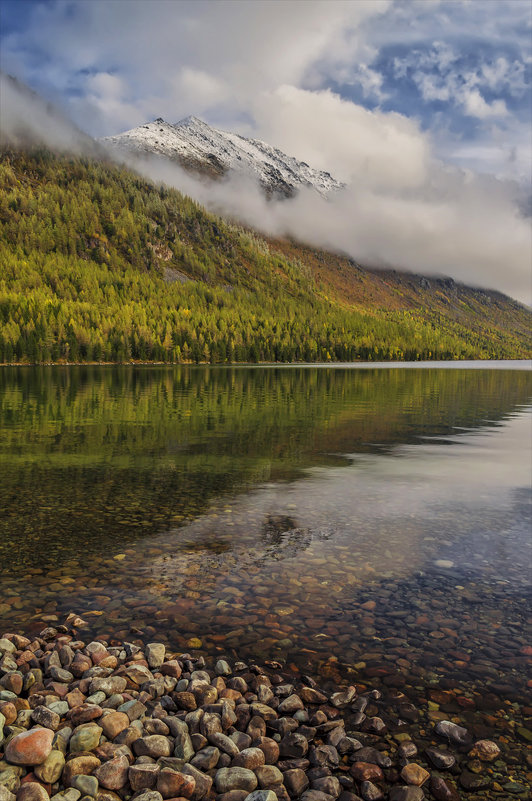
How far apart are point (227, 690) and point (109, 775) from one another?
220cm

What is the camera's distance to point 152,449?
3206 cm

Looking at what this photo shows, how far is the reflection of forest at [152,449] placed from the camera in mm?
17828

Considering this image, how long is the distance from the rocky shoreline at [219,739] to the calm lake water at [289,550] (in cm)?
101

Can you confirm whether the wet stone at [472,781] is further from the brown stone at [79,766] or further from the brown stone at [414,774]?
the brown stone at [79,766]

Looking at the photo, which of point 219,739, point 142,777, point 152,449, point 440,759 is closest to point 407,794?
point 440,759

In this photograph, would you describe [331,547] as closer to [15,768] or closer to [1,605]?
[1,605]

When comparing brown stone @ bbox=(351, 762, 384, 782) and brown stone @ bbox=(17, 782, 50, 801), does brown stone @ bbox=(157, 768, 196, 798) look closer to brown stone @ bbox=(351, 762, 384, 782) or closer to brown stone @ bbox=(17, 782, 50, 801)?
brown stone @ bbox=(17, 782, 50, 801)

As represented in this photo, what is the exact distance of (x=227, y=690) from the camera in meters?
8.50

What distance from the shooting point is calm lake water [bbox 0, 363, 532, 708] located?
10.2m

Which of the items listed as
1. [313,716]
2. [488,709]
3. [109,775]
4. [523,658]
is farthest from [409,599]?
[109,775]

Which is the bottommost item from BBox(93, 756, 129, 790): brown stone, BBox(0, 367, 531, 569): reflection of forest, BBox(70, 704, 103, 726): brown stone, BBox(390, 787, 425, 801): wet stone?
BBox(0, 367, 531, 569): reflection of forest

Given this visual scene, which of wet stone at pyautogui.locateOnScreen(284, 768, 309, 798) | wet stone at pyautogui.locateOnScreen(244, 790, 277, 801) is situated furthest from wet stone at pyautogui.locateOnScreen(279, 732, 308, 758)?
wet stone at pyautogui.locateOnScreen(244, 790, 277, 801)

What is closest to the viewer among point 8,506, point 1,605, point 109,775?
point 109,775

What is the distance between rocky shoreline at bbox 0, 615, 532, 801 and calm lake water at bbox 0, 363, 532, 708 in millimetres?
1014
